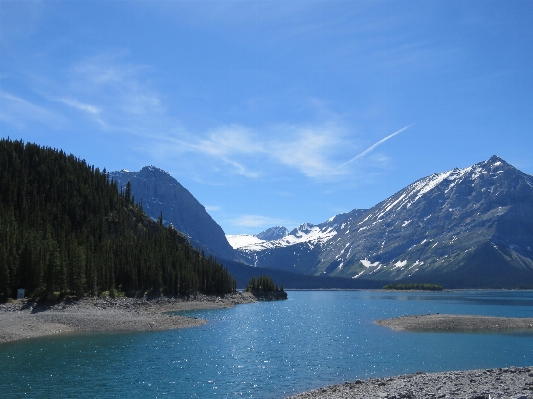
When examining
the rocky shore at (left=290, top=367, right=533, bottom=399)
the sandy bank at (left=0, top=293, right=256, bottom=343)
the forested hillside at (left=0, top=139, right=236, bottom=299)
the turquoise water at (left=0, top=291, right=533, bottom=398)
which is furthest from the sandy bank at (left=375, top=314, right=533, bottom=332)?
the forested hillside at (left=0, top=139, right=236, bottom=299)

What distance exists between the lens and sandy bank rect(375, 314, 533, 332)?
259 feet

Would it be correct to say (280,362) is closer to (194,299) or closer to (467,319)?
(467,319)

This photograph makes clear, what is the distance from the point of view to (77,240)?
4776 inches

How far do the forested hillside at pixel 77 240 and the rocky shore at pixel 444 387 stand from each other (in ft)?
229

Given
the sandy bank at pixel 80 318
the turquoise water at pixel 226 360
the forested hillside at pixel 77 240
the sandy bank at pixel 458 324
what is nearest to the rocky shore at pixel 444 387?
the turquoise water at pixel 226 360

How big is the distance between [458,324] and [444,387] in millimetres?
52570

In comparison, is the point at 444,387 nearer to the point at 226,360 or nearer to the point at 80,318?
the point at 226,360

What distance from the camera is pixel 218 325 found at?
274 ft

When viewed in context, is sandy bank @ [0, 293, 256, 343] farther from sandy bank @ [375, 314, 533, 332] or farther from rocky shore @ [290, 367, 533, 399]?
rocky shore @ [290, 367, 533, 399]

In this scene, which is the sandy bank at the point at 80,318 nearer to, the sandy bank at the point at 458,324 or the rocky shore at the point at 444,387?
the sandy bank at the point at 458,324

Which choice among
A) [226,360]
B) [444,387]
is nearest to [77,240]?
[226,360]

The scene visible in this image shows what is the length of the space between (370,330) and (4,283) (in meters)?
62.8

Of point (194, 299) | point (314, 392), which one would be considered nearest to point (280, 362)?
point (314, 392)

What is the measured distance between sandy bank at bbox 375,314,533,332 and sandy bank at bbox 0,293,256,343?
1358 inches
